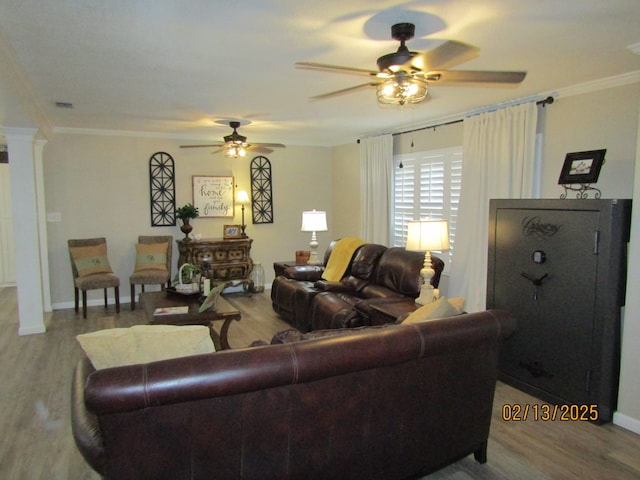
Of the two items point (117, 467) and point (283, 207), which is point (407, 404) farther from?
point (283, 207)

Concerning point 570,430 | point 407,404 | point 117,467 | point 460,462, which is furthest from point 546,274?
point 117,467

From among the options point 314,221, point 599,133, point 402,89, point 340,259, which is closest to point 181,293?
point 340,259

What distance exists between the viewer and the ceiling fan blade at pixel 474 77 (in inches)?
87.7

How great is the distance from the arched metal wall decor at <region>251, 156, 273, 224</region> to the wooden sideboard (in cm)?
62

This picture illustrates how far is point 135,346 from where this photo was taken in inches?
71.3

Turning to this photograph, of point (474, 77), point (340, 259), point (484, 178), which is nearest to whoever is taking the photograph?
point (474, 77)

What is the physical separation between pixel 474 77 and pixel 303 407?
73.8 inches

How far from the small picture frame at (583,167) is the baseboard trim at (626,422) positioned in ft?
5.41

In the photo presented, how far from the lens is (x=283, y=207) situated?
7270mm

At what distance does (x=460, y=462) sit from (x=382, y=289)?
2149 millimetres

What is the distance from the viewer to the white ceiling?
217 cm

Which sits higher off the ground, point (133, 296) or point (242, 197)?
point (242, 197)

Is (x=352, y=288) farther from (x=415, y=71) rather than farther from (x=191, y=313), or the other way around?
(x=415, y=71)
